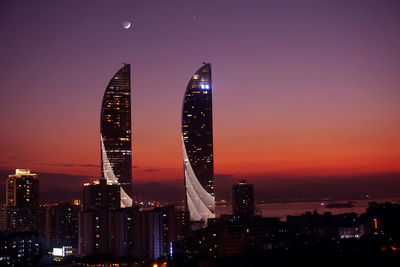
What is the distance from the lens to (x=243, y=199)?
48750 mm

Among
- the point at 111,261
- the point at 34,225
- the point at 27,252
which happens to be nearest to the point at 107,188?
the point at 34,225

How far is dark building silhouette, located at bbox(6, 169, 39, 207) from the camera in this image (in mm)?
41156

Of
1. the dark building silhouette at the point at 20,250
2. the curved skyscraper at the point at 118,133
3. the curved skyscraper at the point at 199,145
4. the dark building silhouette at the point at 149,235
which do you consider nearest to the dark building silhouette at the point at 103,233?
the dark building silhouette at the point at 149,235

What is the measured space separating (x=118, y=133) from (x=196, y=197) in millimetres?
7372

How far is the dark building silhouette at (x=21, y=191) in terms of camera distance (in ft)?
135

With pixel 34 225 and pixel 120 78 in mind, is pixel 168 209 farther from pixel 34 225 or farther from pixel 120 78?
pixel 120 78

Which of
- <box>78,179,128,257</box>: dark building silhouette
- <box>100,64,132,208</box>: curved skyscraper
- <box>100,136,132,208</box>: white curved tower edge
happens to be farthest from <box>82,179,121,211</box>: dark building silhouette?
<box>78,179,128,257</box>: dark building silhouette

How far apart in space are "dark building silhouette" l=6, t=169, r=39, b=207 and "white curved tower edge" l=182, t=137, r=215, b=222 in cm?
1045

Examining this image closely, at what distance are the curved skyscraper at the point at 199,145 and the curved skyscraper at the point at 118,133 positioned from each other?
421 cm

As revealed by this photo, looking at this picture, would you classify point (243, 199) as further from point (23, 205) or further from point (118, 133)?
point (23, 205)

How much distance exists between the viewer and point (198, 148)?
4781cm

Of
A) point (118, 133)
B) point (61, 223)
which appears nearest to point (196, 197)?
point (118, 133)

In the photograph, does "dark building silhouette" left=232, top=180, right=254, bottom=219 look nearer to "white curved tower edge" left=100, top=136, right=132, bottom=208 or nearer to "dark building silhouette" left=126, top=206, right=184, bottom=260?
"white curved tower edge" left=100, top=136, right=132, bottom=208

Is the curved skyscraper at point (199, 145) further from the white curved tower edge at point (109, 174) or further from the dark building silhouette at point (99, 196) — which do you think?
the dark building silhouette at point (99, 196)
